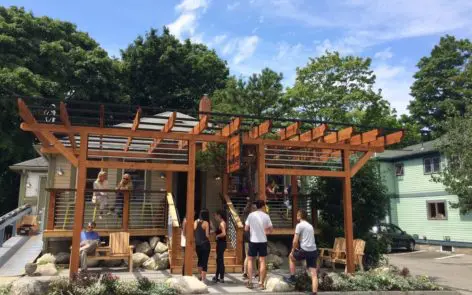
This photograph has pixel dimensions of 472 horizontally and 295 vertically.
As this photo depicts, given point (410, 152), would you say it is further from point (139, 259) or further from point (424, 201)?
point (139, 259)

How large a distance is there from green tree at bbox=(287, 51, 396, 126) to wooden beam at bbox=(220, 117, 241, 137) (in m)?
17.9

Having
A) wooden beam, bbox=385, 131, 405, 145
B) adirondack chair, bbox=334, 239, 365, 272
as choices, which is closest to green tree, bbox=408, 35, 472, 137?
wooden beam, bbox=385, 131, 405, 145

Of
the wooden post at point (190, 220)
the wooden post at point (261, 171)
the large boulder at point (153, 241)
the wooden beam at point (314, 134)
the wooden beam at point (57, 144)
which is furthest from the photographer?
the large boulder at point (153, 241)

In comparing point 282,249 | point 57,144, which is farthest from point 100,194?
point 282,249

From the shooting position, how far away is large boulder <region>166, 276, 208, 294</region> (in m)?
7.82

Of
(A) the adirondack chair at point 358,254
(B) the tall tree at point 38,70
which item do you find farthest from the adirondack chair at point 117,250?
(B) the tall tree at point 38,70

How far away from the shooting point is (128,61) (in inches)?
1244

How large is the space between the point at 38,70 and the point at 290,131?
2068cm

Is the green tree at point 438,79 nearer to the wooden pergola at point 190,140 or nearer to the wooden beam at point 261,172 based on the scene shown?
the wooden pergola at point 190,140

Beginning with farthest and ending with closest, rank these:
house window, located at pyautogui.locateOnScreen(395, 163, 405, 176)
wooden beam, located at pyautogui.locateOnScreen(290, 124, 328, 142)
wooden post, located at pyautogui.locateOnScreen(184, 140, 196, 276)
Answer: house window, located at pyautogui.locateOnScreen(395, 163, 405, 176)
wooden beam, located at pyautogui.locateOnScreen(290, 124, 328, 142)
wooden post, located at pyautogui.locateOnScreen(184, 140, 196, 276)

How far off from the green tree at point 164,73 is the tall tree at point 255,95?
10786mm

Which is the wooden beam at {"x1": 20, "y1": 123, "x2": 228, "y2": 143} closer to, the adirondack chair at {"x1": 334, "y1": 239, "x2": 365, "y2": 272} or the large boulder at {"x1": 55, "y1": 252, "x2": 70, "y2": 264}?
the large boulder at {"x1": 55, "y1": 252, "x2": 70, "y2": 264}

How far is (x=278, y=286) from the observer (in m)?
8.00

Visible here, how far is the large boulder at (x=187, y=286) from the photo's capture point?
7.82 metres
